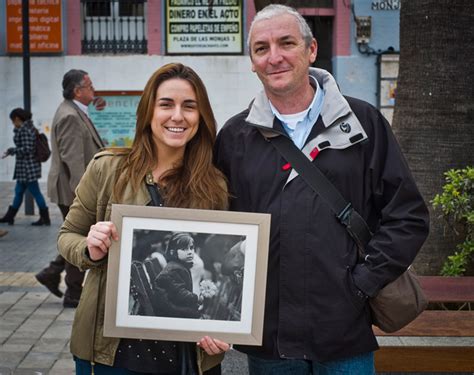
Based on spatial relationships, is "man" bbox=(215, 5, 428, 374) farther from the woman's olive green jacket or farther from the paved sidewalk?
the paved sidewalk

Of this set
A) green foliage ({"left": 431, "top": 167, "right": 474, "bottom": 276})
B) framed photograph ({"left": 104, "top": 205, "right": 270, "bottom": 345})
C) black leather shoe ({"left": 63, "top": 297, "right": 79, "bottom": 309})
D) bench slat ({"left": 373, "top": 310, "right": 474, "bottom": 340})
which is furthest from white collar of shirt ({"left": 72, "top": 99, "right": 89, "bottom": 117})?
framed photograph ({"left": 104, "top": 205, "right": 270, "bottom": 345})

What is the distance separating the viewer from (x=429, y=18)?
5.77 m

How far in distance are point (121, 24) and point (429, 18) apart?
57.9 feet

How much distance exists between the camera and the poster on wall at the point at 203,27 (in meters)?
22.2

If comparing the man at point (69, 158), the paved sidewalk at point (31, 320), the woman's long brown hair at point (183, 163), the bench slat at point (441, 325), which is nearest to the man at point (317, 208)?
the woman's long brown hair at point (183, 163)

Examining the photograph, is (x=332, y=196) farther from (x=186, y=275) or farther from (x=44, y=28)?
(x=44, y=28)

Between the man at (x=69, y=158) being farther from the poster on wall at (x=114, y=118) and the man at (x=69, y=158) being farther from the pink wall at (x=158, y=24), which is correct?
the pink wall at (x=158, y=24)

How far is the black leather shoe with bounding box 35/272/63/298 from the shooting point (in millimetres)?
7820

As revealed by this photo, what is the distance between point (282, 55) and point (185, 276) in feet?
2.81

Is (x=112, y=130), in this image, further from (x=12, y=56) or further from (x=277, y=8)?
(x=277, y=8)

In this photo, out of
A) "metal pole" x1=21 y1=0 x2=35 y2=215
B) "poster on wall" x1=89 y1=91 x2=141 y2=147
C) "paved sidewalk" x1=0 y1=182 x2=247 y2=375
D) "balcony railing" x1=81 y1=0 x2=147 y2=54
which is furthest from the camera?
"balcony railing" x1=81 y1=0 x2=147 y2=54

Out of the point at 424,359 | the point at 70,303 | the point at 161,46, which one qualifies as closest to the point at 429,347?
the point at 424,359

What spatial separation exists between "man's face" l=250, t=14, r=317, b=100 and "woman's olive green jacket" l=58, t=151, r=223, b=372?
0.62 m

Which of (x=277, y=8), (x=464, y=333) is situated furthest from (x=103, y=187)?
(x=464, y=333)
